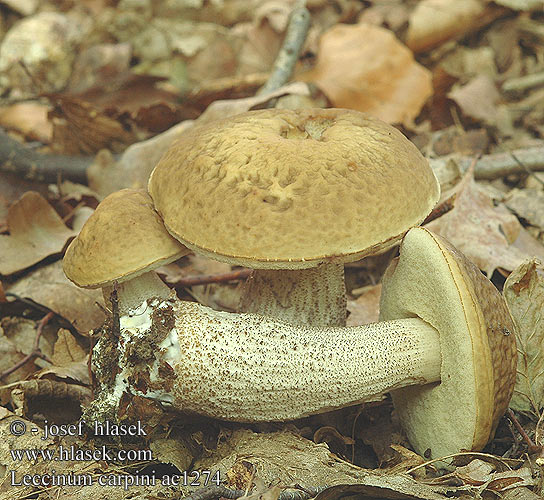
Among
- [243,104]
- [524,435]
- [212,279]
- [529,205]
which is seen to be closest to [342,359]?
[524,435]

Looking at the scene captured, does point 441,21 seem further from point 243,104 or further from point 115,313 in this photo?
point 115,313

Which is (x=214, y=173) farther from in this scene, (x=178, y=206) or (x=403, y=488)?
(x=403, y=488)

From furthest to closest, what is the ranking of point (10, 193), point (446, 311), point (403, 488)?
1. point (10, 193)
2. point (446, 311)
3. point (403, 488)

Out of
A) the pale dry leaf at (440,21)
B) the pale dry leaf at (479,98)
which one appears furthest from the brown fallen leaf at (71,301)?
the pale dry leaf at (440,21)

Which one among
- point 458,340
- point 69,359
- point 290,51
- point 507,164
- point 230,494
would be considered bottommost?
point 69,359

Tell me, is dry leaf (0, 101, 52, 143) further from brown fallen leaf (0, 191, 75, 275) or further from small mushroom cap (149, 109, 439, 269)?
small mushroom cap (149, 109, 439, 269)

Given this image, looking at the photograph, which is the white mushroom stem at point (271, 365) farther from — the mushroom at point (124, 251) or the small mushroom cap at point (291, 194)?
the small mushroom cap at point (291, 194)

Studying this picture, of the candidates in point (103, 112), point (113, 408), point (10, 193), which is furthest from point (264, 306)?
point (103, 112)

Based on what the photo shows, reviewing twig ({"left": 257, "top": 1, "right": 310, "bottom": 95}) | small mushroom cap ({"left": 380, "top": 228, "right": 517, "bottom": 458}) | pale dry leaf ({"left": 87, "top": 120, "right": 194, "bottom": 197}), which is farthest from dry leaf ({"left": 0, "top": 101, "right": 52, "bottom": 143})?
small mushroom cap ({"left": 380, "top": 228, "right": 517, "bottom": 458})
